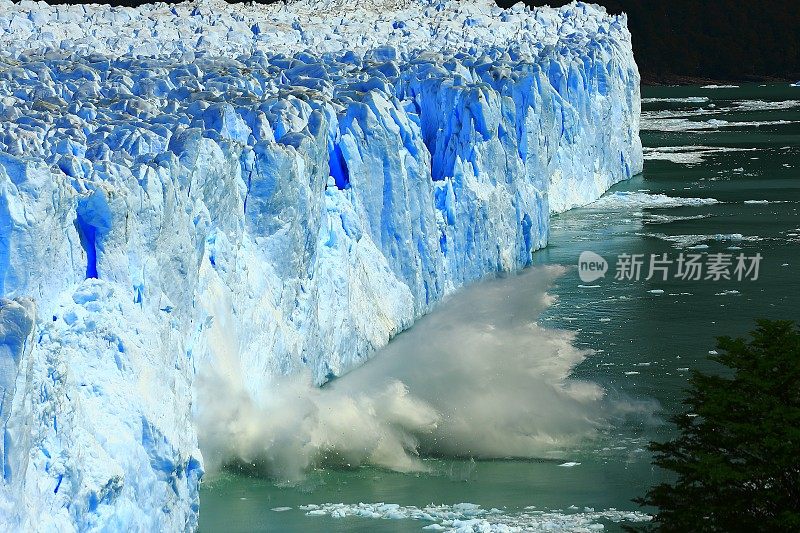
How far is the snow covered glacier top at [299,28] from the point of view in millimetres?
23438

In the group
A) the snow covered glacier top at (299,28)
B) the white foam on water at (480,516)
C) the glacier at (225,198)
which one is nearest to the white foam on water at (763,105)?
the snow covered glacier top at (299,28)

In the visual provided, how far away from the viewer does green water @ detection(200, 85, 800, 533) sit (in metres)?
11.4

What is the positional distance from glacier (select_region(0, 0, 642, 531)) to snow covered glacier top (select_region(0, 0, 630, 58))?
120 millimetres

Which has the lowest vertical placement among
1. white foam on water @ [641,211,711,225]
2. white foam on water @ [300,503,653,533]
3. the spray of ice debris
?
white foam on water @ [300,503,653,533]

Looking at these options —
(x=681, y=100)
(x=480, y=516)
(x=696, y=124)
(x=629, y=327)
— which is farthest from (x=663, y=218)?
(x=681, y=100)

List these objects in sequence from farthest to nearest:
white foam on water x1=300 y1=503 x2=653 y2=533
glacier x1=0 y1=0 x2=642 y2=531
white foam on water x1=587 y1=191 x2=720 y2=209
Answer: white foam on water x1=587 y1=191 x2=720 y2=209, white foam on water x1=300 y1=503 x2=653 y2=533, glacier x1=0 y1=0 x2=642 y2=531

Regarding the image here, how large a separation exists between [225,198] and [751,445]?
19.1 feet

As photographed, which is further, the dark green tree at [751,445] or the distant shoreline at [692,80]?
the distant shoreline at [692,80]

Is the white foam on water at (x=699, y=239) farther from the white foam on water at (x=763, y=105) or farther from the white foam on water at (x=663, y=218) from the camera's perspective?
the white foam on water at (x=763, y=105)

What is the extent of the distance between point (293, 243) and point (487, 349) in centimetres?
350

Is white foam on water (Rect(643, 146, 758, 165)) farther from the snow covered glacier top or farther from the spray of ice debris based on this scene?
the spray of ice debris

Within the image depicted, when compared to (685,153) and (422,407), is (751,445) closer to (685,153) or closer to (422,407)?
(422,407)

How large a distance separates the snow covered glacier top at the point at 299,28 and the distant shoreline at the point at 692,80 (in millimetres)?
35409

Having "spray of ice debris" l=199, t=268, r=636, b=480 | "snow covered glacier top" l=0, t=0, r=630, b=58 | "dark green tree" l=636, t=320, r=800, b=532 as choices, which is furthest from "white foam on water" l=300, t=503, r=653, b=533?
"snow covered glacier top" l=0, t=0, r=630, b=58
